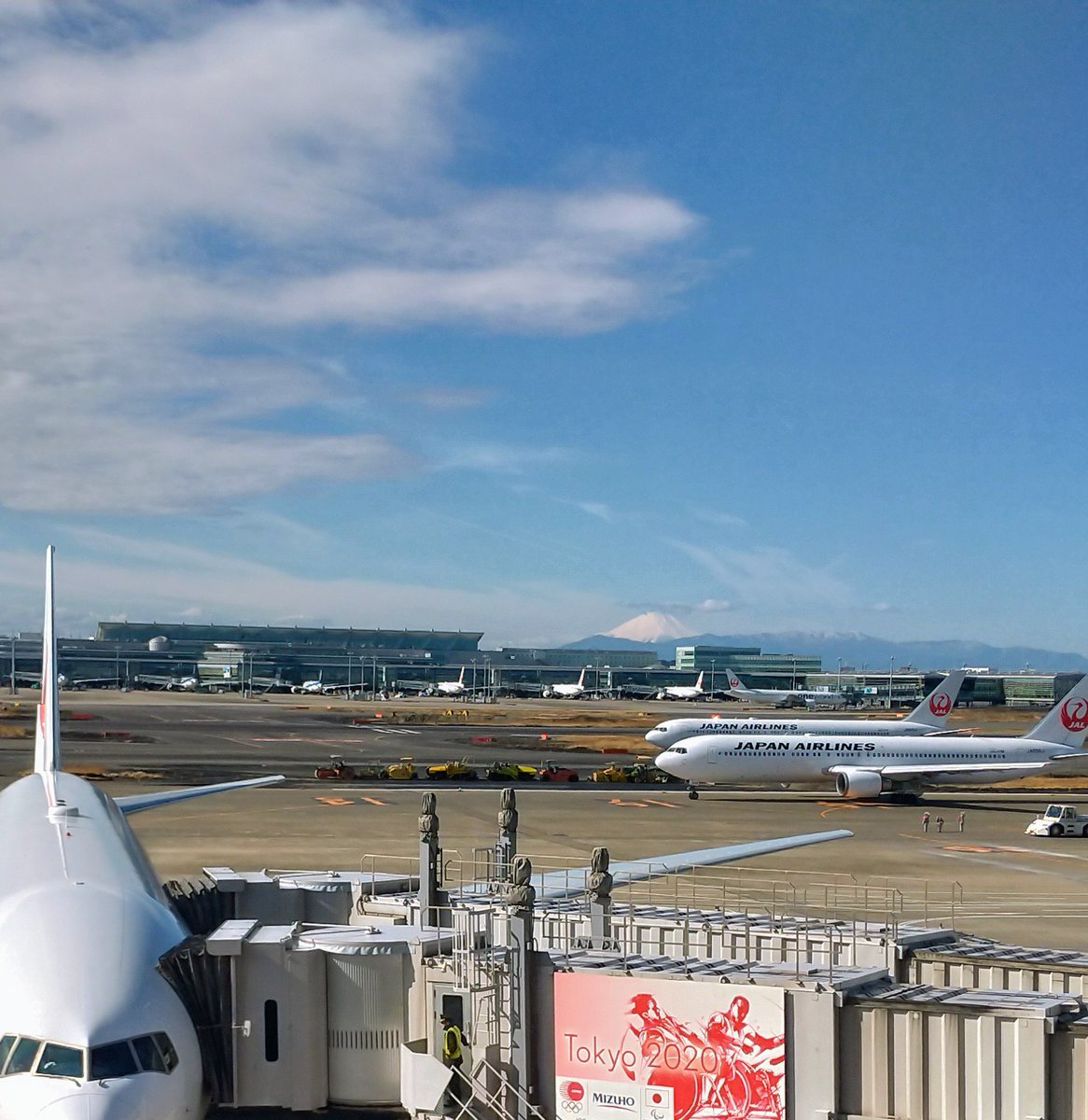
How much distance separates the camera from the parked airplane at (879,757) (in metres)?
72.2

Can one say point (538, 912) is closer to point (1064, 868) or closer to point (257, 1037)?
point (257, 1037)

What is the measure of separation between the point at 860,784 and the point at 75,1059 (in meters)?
62.1

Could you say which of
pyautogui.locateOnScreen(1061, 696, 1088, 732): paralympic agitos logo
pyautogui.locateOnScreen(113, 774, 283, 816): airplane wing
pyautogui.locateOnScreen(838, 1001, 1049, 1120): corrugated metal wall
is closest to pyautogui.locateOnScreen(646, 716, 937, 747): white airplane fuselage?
pyautogui.locateOnScreen(1061, 696, 1088, 732): paralympic agitos logo

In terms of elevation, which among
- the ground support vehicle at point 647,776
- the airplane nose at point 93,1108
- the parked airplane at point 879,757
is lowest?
the ground support vehicle at point 647,776

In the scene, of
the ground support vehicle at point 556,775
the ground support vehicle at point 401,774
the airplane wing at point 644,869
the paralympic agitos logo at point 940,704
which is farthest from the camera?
the paralympic agitos logo at point 940,704

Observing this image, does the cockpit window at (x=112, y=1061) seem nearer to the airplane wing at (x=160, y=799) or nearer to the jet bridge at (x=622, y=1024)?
the jet bridge at (x=622, y=1024)

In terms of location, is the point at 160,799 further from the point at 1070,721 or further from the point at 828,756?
the point at 1070,721

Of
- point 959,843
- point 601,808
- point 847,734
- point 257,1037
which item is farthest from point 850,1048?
point 847,734

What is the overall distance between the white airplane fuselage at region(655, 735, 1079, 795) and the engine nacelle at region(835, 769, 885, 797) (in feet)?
0.99

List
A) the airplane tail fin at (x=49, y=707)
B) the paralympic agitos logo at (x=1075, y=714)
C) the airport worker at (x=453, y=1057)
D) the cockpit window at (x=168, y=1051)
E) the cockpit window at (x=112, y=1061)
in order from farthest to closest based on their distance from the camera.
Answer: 1. the paralympic agitos logo at (x=1075, y=714)
2. the airplane tail fin at (x=49, y=707)
3. the airport worker at (x=453, y=1057)
4. the cockpit window at (x=168, y=1051)
5. the cockpit window at (x=112, y=1061)

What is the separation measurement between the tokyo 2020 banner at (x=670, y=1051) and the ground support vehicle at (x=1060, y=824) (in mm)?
49530

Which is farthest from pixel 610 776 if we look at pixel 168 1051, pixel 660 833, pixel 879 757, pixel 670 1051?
pixel 168 1051

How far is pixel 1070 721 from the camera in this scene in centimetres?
7731

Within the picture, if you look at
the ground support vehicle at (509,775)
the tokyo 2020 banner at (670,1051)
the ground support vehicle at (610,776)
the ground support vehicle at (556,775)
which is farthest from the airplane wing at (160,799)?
the ground support vehicle at (610,776)
